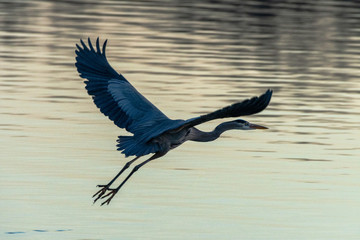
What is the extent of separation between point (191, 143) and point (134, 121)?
4379 millimetres

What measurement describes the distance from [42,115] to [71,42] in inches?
333

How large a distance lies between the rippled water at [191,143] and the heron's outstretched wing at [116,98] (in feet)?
3.14

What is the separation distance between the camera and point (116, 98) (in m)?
11.3

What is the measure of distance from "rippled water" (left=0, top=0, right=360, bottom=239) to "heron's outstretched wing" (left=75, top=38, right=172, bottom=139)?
96 centimetres

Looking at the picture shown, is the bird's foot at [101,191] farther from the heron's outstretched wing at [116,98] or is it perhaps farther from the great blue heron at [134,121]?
the heron's outstretched wing at [116,98]

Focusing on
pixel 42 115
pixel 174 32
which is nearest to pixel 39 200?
pixel 42 115

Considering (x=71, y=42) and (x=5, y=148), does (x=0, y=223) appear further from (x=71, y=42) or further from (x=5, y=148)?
(x=71, y=42)

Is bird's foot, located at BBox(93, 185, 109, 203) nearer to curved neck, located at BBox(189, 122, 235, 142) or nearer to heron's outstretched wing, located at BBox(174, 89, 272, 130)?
curved neck, located at BBox(189, 122, 235, 142)

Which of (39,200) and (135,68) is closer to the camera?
(39,200)

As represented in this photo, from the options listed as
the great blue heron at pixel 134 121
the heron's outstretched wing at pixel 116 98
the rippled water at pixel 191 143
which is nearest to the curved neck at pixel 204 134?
the great blue heron at pixel 134 121

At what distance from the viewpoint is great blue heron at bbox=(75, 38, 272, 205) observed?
34.1 feet

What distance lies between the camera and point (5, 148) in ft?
45.8

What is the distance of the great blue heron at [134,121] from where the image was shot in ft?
34.1

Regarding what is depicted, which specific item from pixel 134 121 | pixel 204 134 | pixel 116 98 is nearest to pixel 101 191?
pixel 134 121
